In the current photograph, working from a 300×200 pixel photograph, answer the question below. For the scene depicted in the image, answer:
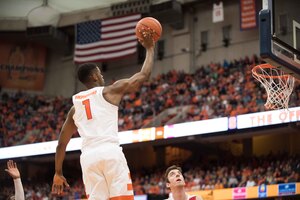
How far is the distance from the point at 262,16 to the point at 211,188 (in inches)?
457

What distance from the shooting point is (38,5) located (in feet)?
95.5

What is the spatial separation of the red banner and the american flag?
470 centimetres

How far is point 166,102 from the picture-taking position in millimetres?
24156

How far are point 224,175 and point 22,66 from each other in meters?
15.7

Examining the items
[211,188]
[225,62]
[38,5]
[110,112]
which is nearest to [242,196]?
[211,188]

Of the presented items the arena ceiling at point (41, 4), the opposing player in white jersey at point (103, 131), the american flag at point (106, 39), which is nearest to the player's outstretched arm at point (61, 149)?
the opposing player in white jersey at point (103, 131)

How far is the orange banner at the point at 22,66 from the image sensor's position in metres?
31.2

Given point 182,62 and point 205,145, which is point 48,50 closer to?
Answer: point 182,62

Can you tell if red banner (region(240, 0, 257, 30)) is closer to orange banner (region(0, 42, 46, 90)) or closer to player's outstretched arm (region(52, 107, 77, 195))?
orange banner (region(0, 42, 46, 90))

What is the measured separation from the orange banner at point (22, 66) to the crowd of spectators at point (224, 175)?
8763mm

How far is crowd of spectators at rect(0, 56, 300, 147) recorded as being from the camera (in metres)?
21.2

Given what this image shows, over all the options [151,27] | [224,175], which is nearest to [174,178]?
[151,27]

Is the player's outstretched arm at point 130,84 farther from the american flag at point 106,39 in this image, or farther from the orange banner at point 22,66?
the orange banner at point 22,66

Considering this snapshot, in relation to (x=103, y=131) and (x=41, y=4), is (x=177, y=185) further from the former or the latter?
(x=41, y=4)
